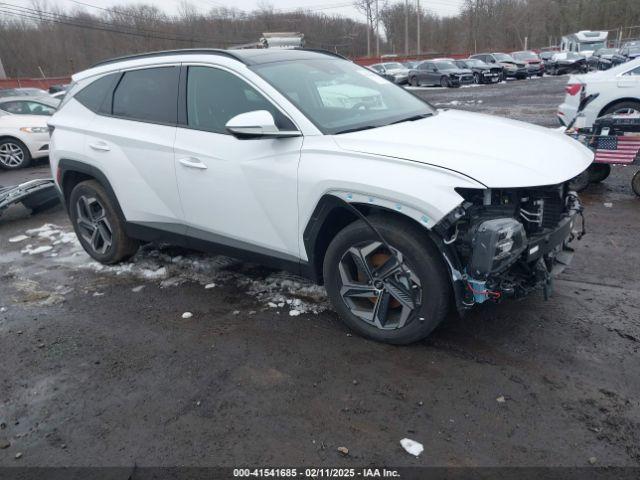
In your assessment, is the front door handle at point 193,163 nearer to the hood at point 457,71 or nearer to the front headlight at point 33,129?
the front headlight at point 33,129

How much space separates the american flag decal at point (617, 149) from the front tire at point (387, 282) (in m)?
4.25

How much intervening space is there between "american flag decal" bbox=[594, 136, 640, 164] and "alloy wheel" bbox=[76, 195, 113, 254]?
5640 mm

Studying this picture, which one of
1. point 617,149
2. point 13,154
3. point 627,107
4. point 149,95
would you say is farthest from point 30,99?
point 627,107

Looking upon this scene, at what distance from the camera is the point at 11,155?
1075 centimetres

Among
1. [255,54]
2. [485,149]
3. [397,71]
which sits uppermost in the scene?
[255,54]

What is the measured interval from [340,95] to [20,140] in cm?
962

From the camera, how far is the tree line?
54.5 m

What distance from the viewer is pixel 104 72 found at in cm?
455

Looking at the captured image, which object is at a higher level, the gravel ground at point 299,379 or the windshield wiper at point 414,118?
the windshield wiper at point 414,118

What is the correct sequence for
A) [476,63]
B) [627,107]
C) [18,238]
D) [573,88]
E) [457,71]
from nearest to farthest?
[18,238]
[573,88]
[627,107]
[457,71]
[476,63]

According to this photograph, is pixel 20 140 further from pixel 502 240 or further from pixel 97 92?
pixel 502 240

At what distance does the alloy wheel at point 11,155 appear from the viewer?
10711 mm

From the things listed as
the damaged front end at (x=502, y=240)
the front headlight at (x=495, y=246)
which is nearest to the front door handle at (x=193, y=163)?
the damaged front end at (x=502, y=240)

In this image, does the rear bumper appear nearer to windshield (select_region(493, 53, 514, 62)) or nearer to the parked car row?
windshield (select_region(493, 53, 514, 62))
